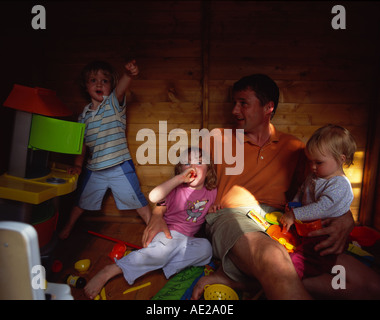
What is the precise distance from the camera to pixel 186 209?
72.7 inches

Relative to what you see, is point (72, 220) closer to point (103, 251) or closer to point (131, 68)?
point (103, 251)

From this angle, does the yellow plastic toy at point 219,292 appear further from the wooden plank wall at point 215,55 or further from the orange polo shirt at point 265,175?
the wooden plank wall at point 215,55

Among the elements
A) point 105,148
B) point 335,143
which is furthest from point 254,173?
point 105,148

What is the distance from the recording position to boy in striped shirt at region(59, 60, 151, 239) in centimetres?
207

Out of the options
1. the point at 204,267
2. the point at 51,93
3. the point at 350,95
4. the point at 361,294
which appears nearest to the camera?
the point at 361,294

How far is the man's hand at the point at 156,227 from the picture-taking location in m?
1.71

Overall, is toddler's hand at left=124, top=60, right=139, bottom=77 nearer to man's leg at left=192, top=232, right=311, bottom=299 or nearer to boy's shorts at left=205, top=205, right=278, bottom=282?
boy's shorts at left=205, top=205, right=278, bottom=282

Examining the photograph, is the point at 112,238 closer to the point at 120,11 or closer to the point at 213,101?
the point at 213,101

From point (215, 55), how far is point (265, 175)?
42.1 inches

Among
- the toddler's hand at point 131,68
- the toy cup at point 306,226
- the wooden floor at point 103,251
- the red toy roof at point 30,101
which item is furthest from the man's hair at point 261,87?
the wooden floor at point 103,251

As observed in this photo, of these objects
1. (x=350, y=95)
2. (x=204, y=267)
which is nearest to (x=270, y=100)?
(x=350, y=95)

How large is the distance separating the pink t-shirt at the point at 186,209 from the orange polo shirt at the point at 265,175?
14 cm

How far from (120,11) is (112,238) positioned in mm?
1815

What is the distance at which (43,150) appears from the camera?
167 centimetres
